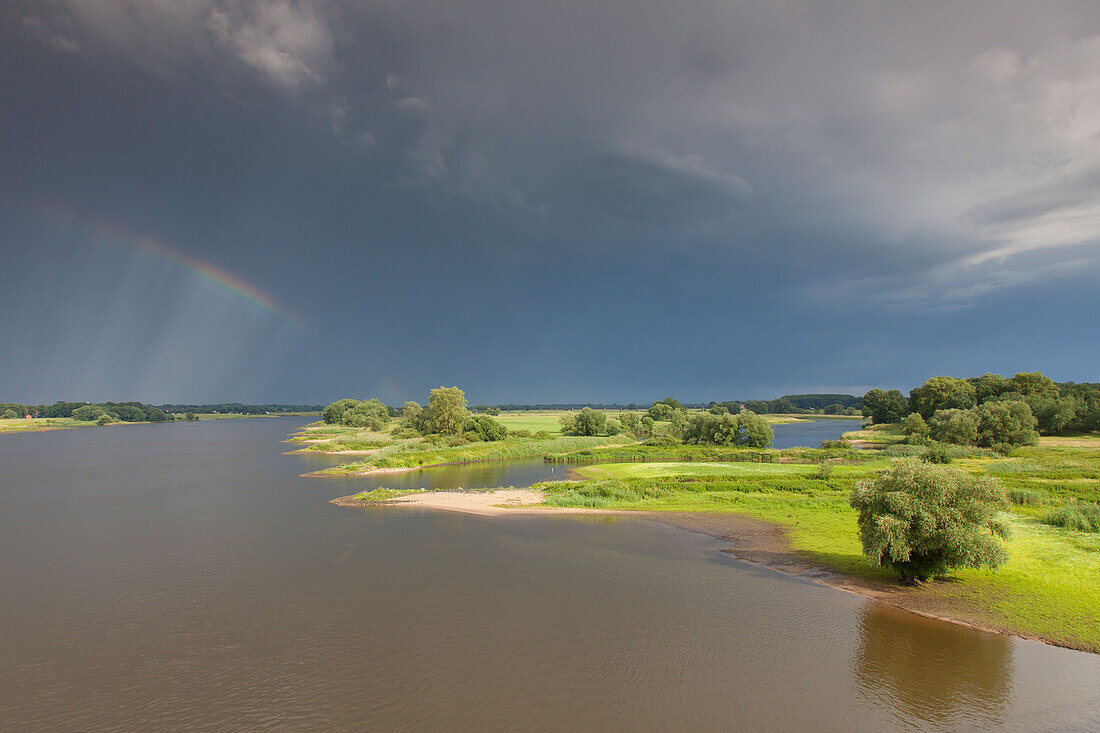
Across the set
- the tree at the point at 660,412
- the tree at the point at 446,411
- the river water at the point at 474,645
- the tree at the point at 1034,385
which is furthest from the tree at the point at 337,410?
the tree at the point at 1034,385

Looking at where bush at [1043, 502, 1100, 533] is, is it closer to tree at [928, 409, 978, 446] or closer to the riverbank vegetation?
the riverbank vegetation

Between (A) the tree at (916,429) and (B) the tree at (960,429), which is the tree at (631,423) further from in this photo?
(B) the tree at (960,429)

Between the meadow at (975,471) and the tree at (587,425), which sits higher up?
the tree at (587,425)

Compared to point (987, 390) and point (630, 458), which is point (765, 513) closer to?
point (630, 458)

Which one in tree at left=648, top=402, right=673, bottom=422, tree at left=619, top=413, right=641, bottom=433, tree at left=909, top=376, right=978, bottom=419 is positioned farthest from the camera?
tree at left=648, top=402, right=673, bottom=422

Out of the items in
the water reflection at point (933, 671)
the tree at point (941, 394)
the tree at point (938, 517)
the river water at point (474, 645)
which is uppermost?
the tree at point (941, 394)

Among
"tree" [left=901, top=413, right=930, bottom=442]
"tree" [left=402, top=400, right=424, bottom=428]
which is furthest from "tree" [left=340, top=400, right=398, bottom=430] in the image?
"tree" [left=901, top=413, right=930, bottom=442]
